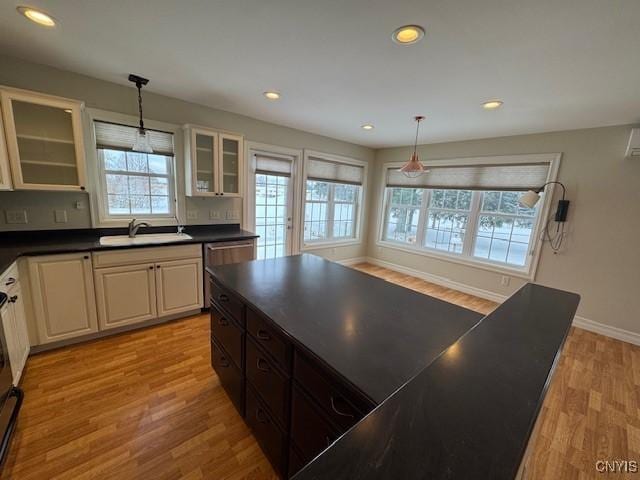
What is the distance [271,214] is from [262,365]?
116 inches

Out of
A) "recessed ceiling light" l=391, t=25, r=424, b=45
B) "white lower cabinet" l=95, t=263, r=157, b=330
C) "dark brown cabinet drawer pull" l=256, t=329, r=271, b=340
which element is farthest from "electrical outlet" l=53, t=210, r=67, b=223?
"recessed ceiling light" l=391, t=25, r=424, b=45

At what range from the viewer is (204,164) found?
310cm

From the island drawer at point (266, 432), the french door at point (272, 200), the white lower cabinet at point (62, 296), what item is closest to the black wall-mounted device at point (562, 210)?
the french door at point (272, 200)

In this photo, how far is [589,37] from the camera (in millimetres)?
1494

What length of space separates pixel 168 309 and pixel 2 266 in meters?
1.28

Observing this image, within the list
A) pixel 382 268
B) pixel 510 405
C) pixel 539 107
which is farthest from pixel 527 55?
pixel 382 268

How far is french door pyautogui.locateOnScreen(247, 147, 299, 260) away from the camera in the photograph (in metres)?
3.79

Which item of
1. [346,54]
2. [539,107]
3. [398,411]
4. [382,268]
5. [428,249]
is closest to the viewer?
[398,411]

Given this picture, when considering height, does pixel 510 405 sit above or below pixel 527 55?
below

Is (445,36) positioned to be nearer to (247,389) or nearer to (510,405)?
(510,405)

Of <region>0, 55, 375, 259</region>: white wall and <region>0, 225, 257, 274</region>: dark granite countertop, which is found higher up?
<region>0, 55, 375, 259</region>: white wall

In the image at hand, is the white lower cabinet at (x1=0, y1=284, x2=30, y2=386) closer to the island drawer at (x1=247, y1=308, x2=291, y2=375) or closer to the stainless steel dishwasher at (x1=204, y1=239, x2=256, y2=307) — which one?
the stainless steel dishwasher at (x1=204, y1=239, x2=256, y2=307)

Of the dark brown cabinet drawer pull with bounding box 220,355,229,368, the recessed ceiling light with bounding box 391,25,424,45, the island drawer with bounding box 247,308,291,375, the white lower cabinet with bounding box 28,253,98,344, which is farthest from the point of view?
the white lower cabinet with bounding box 28,253,98,344

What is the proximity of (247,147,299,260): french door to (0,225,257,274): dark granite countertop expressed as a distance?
82cm
